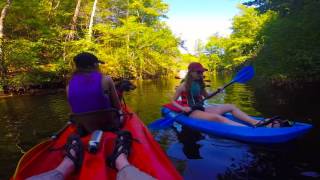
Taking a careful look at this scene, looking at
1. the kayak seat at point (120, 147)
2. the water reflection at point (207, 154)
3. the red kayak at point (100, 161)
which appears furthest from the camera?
the water reflection at point (207, 154)

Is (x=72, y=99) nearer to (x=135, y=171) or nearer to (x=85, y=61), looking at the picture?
(x=85, y=61)

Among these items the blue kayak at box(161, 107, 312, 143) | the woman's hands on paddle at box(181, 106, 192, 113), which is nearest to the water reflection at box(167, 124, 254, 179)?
the blue kayak at box(161, 107, 312, 143)

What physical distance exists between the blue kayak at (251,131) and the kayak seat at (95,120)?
2406mm

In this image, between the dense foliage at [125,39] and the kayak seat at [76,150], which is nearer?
the kayak seat at [76,150]

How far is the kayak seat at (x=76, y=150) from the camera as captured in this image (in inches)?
142

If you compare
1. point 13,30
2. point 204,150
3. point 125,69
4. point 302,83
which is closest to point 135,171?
point 204,150

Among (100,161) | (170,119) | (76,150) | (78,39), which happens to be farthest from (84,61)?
(78,39)

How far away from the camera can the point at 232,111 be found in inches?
268

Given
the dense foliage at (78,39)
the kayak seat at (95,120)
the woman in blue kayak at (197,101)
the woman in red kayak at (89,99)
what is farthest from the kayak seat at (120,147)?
the dense foliage at (78,39)

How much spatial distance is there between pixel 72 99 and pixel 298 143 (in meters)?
4.07

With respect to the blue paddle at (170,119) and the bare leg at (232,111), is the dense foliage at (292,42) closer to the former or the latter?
the blue paddle at (170,119)

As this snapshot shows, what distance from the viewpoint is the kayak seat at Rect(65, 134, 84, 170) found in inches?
142

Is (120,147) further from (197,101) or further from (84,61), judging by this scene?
(197,101)

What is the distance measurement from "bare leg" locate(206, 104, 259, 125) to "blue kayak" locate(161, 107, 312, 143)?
327mm
